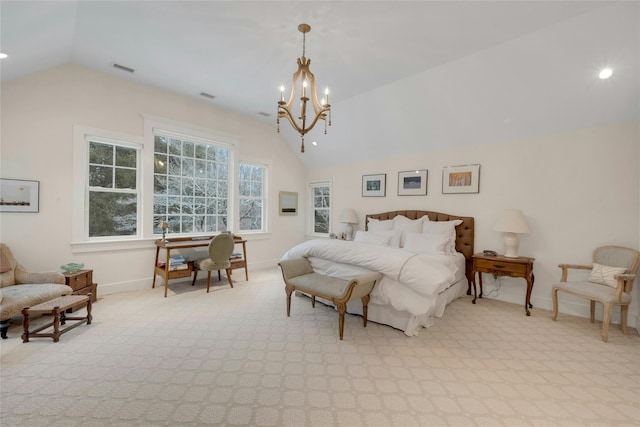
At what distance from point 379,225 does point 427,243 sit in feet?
4.00

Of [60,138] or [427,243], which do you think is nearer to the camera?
[60,138]

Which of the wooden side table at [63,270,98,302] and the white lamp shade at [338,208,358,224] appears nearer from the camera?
the wooden side table at [63,270,98,302]

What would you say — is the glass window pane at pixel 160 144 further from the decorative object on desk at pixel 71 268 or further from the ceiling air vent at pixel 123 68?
the decorative object on desk at pixel 71 268

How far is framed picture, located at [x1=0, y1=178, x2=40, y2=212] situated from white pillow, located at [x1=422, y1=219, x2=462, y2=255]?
5.55 meters

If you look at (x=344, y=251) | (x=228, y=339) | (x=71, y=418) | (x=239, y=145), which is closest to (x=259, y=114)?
(x=239, y=145)

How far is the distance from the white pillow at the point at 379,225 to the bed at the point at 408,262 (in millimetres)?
19

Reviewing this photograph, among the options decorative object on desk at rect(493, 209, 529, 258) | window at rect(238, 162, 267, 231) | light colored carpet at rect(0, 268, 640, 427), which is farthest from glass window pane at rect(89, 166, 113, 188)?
decorative object on desk at rect(493, 209, 529, 258)

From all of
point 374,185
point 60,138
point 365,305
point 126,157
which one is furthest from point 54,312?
point 374,185

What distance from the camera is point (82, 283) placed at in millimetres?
3516

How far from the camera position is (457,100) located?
3.90m

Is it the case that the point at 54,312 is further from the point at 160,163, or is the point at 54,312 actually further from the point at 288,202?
the point at 288,202

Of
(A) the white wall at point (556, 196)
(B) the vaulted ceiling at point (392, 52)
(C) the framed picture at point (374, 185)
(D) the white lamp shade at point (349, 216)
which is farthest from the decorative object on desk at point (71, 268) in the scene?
(A) the white wall at point (556, 196)

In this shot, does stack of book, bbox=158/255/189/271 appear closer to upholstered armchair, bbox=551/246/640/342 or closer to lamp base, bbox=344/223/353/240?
lamp base, bbox=344/223/353/240

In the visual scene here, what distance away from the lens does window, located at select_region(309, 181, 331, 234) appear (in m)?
6.66
